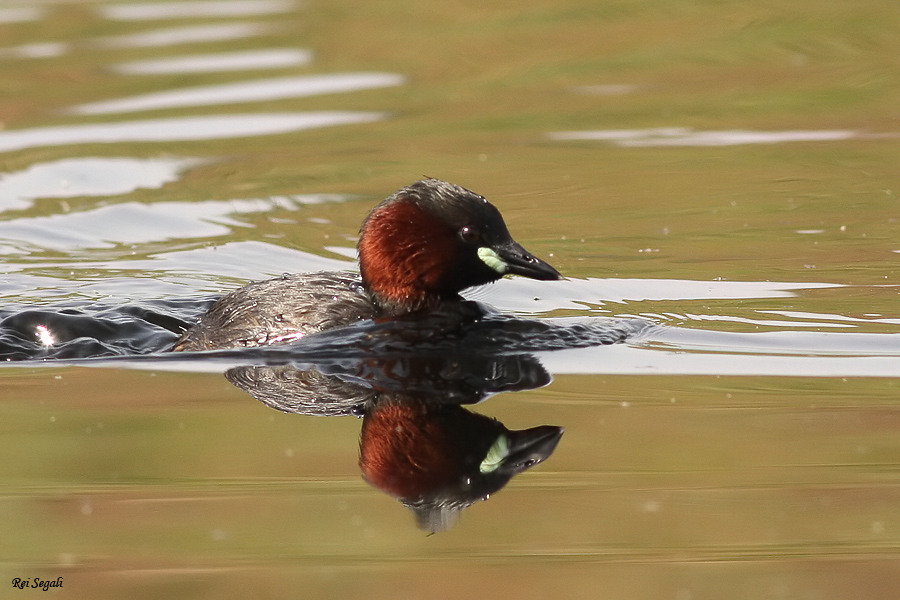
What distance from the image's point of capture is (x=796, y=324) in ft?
26.0

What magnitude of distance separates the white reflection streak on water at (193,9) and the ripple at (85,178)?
5.91 m

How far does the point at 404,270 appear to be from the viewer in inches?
294

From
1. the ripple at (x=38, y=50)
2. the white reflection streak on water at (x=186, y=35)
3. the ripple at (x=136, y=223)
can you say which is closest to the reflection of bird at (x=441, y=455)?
the ripple at (x=136, y=223)

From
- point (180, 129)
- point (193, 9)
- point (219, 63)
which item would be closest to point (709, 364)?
point (180, 129)

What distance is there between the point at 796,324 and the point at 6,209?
6753 millimetres

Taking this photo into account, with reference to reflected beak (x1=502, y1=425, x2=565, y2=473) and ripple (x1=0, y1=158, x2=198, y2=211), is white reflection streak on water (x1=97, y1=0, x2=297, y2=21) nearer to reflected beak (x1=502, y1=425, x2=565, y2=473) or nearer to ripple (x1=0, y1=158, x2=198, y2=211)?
ripple (x1=0, y1=158, x2=198, y2=211)

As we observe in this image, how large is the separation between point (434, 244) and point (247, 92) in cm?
822

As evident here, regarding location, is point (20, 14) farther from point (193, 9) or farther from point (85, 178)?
point (85, 178)

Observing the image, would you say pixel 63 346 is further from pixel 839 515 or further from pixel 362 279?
pixel 839 515

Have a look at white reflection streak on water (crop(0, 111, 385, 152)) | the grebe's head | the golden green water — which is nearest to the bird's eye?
the grebe's head

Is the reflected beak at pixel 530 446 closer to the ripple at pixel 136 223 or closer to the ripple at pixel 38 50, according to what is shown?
the ripple at pixel 136 223

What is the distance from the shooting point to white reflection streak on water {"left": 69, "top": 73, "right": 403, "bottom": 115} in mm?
14836

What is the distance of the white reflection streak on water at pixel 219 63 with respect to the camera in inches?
630

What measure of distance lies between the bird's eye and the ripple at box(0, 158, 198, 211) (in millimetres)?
5545
